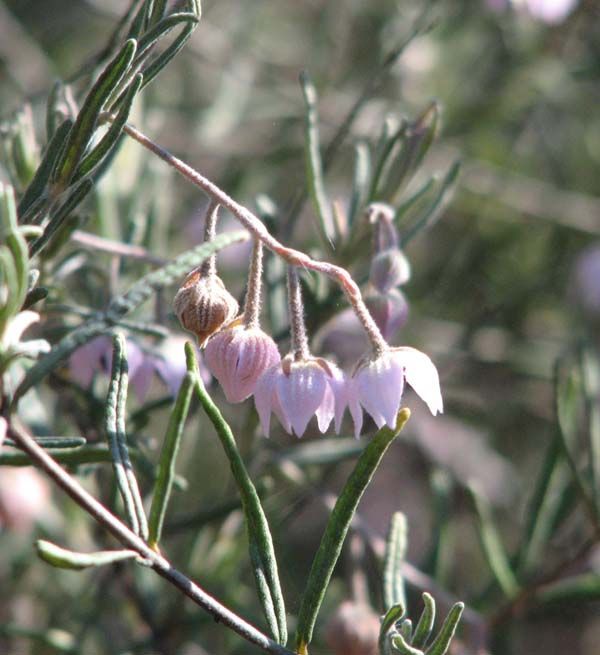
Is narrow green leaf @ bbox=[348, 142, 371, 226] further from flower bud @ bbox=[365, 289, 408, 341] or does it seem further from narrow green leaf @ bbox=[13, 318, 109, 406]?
narrow green leaf @ bbox=[13, 318, 109, 406]

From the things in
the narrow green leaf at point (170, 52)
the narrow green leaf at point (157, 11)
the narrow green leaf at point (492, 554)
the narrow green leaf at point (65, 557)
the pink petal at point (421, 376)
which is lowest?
the narrow green leaf at point (492, 554)

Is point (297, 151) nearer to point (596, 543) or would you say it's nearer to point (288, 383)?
point (596, 543)

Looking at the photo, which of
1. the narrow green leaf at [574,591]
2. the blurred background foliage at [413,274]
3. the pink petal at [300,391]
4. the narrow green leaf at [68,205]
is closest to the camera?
the narrow green leaf at [68,205]

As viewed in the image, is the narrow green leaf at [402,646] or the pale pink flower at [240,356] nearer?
the narrow green leaf at [402,646]

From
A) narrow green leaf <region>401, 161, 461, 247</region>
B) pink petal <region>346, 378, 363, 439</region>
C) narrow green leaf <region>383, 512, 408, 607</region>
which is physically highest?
narrow green leaf <region>401, 161, 461, 247</region>

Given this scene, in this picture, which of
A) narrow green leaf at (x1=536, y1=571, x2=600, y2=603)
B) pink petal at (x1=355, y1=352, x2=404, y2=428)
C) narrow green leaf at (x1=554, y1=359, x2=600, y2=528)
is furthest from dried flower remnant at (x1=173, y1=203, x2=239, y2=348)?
narrow green leaf at (x1=536, y1=571, x2=600, y2=603)

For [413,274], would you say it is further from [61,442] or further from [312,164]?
[61,442]

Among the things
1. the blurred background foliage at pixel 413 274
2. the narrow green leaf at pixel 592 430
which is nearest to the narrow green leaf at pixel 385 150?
the blurred background foliage at pixel 413 274

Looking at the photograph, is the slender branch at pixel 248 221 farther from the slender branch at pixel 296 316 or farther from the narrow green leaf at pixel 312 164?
the narrow green leaf at pixel 312 164
